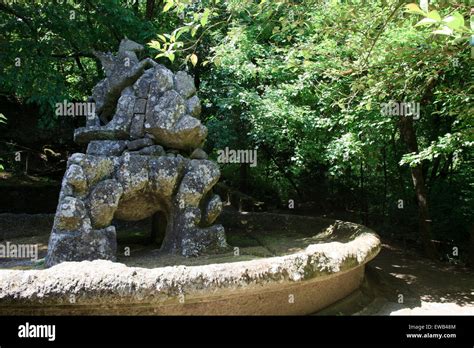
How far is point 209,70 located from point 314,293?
9.37 meters

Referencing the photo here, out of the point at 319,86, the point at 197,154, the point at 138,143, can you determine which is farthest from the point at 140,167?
the point at 319,86

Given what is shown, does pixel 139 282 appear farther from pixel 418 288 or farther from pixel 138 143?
pixel 418 288

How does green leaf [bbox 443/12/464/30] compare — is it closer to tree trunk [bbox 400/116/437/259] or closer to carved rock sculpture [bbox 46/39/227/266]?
carved rock sculpture [bbox 46/39/227/266]

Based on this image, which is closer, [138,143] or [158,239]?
[138,143]

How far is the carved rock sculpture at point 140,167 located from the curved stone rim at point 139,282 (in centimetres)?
224

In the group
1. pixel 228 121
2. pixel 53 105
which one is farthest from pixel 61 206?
pixel 228 121

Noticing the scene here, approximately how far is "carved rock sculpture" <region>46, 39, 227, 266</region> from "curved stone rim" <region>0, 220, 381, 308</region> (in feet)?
7.35

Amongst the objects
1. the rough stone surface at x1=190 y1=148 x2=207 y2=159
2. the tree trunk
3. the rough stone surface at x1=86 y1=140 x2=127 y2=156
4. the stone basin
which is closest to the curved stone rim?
the stone basin

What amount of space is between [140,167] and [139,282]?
3146mm

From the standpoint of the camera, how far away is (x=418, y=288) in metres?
7.14

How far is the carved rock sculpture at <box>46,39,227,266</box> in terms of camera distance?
21.4ft

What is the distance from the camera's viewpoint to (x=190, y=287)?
14.1ft

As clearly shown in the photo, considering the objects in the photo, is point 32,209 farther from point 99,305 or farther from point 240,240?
point 99,305

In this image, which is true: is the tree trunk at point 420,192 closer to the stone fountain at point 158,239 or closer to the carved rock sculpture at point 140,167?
the stone fountain at point 158,239
